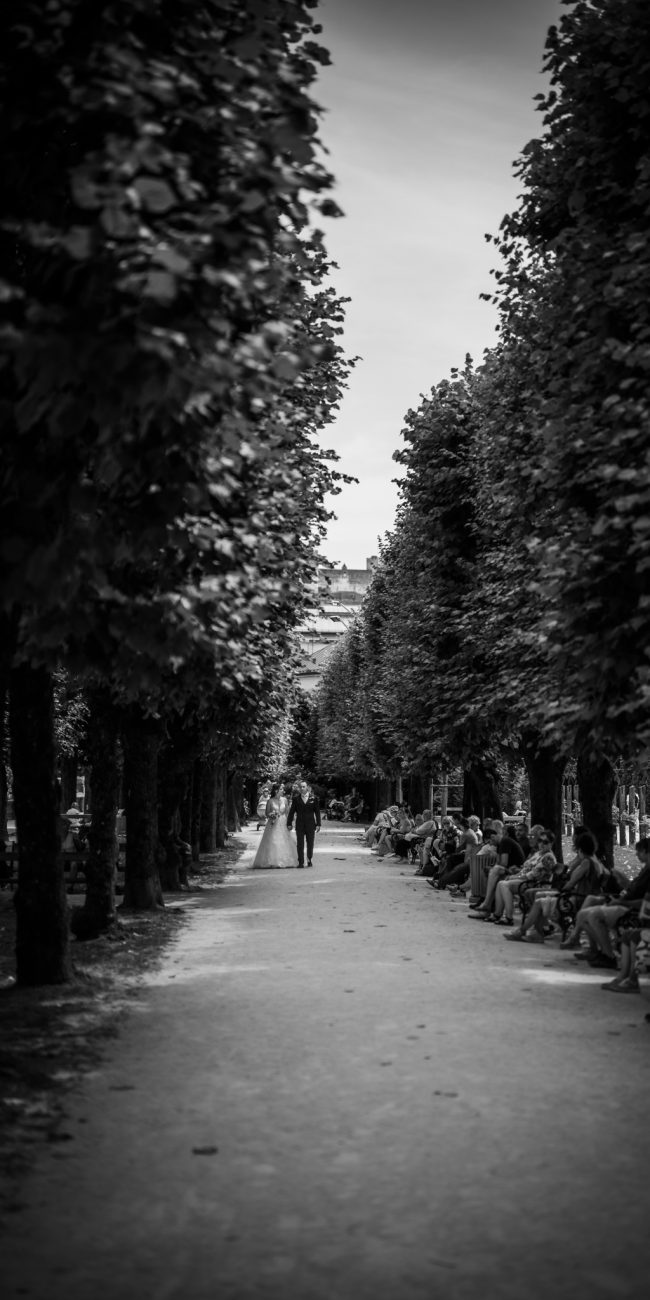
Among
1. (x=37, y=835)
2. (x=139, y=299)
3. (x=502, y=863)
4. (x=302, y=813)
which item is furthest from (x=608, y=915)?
(x=302, y=813)

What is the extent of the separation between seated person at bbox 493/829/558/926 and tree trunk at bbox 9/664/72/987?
8.83m

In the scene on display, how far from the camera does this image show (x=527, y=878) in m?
19.1

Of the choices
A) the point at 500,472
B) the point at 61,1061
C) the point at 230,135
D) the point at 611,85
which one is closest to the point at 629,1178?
the point at 61,1061

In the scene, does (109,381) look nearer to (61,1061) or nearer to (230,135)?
(230,135)

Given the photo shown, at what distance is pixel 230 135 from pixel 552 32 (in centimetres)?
894

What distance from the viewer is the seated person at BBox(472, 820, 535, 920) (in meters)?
20.2

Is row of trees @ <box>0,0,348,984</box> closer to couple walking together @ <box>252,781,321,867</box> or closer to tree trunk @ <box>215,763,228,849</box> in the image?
couple walking together @ <box>252,781,321,867</box>

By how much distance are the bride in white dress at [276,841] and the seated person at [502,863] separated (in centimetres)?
1302

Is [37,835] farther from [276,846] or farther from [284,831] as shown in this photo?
[284,831]

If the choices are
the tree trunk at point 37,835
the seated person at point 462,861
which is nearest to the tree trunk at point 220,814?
the seated person at point 462,861

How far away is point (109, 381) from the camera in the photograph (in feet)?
18.3

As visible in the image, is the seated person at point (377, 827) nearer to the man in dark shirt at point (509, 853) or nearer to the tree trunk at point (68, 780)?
the tree trunk at point (68, 780)

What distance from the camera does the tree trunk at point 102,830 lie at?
52.9 ft

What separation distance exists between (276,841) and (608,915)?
21.3 meters
